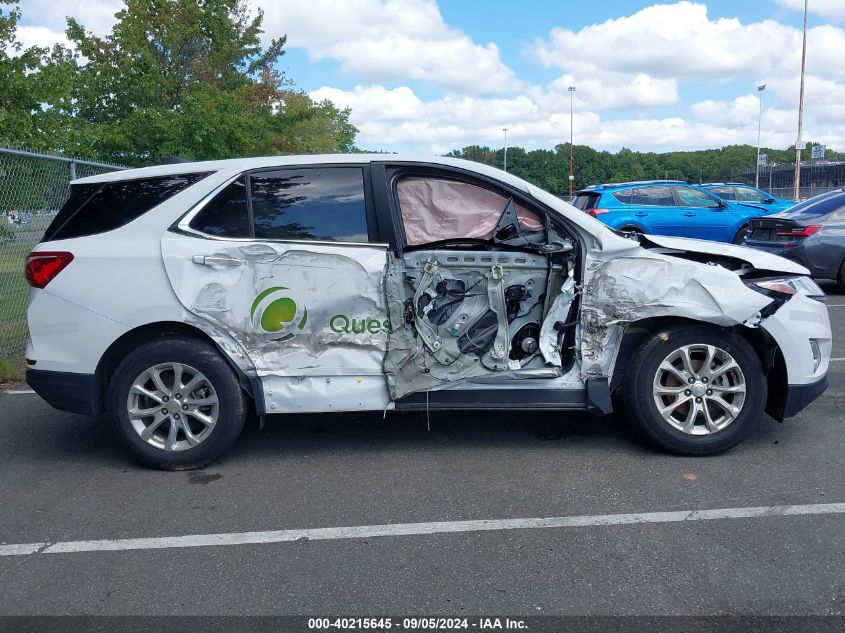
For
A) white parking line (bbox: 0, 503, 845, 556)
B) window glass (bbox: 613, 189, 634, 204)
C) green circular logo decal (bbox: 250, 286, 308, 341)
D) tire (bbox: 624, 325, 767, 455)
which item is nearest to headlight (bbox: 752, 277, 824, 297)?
tire (bbox: 624, 325, 767, 455)

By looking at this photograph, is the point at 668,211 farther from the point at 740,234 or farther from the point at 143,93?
the point at 143,93

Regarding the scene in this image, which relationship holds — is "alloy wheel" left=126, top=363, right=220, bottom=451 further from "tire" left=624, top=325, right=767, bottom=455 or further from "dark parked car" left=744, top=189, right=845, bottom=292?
"dark parked car" left=744, top=189, right=845, bottom=292

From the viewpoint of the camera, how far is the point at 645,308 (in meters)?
4.62

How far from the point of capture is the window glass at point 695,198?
56.7 ft

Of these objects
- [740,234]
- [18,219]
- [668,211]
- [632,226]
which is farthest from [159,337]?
[740,234]

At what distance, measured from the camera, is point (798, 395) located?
4.76 m

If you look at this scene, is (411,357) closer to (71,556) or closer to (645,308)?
(645,308)

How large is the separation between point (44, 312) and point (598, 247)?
331cm

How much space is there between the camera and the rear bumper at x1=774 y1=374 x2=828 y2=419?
475 cm

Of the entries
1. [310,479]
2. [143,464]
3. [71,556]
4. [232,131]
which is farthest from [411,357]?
[232,131]

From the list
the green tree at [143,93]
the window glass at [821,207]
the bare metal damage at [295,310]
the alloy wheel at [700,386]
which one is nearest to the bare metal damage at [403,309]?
the bare metal damage at [295,310]

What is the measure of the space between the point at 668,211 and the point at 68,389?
580 inches

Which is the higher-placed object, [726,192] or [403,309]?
[726,192]

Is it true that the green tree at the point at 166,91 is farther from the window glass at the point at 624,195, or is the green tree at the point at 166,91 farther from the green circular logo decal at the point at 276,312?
the green circular logo decal at the point at 276,312
